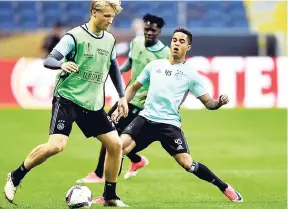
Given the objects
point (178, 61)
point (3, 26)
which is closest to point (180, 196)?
point (178, 61)

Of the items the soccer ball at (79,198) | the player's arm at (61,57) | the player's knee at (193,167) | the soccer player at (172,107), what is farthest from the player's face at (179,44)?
the soccer ball at (79,198)

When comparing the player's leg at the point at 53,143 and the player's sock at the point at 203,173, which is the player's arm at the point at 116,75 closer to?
the player's leg at the point at 53,143

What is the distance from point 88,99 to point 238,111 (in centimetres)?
1346

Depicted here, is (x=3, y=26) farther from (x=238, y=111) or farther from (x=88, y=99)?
(x=88, y=99)

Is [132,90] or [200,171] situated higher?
[132,90]

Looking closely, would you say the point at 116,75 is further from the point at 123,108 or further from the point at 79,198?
the point at 79,198

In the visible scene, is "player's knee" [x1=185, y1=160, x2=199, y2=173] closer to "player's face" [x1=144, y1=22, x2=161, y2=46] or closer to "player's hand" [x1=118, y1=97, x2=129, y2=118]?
"player's hand" [x1=118, y1=97, x2=129, y2=118]

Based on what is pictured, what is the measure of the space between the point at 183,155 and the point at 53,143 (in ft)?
6.14

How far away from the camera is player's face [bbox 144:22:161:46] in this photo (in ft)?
40.9

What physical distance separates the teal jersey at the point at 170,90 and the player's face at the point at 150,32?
1767 mm

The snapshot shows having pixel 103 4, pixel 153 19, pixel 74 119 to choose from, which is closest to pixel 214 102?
pixel 74 119

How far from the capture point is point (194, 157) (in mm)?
15688

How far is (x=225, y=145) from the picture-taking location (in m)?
17.5

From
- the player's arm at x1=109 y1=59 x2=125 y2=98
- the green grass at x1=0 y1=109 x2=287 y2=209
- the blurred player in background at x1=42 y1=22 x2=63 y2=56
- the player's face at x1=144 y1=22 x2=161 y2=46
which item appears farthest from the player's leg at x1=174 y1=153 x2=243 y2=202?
the blurred player in background at x1=42 y1=22 x2=63 y2=56
